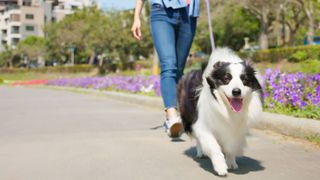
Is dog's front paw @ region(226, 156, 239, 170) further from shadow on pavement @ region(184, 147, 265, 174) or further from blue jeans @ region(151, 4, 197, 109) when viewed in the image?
blue jeans @ region(151, 4, 197, 109)

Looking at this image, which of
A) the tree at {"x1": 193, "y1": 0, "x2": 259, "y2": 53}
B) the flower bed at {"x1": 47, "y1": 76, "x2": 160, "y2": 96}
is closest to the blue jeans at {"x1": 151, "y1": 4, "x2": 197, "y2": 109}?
the flower bed at {"x1": 47, "y1": 76, "x2": 160, "y2": 96}

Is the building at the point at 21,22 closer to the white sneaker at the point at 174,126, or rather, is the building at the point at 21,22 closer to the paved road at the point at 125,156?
the paved road at the point at 125,156

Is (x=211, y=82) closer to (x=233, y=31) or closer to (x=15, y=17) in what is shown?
(x=233, y=31)

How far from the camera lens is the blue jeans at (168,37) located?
Result: 210 inches

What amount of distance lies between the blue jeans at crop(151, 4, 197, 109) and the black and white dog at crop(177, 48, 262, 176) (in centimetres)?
113

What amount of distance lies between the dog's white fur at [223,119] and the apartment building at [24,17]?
99.4 m

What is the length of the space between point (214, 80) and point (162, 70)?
159cm

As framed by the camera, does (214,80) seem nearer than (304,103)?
Yes

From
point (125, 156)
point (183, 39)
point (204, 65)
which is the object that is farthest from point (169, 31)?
point (125, 156)

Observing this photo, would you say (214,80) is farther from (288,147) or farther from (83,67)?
(83,67)

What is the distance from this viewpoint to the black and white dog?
3.76 m

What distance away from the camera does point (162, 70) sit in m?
5.38

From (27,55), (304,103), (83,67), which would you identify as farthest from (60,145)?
(27,55)

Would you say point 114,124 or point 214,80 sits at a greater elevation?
point 214,80
